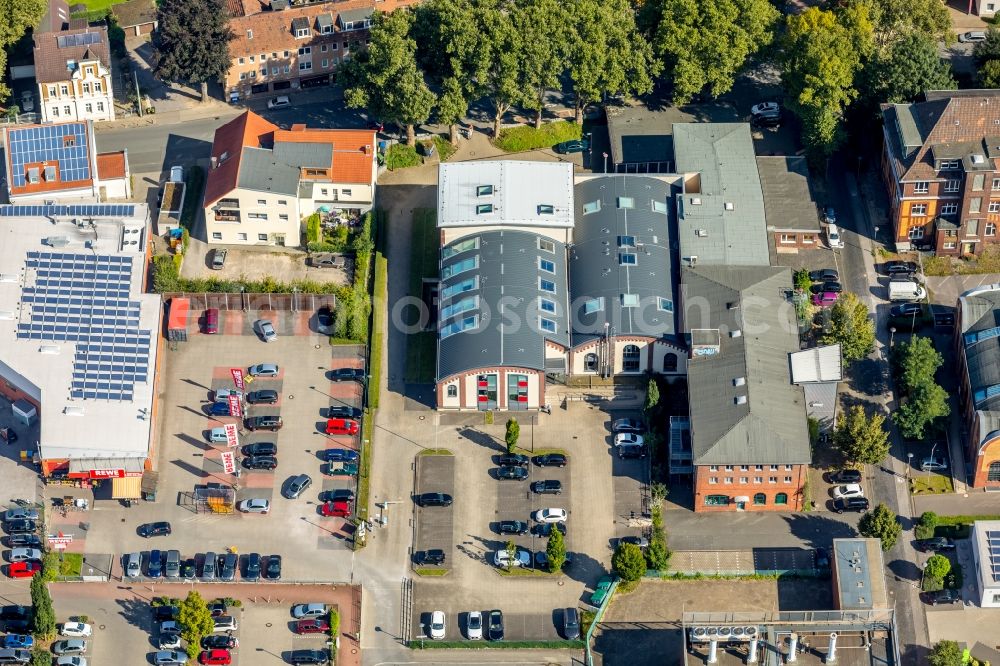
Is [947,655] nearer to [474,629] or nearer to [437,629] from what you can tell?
[474,629]

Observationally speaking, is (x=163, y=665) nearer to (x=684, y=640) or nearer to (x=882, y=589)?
(x=684, y=640)

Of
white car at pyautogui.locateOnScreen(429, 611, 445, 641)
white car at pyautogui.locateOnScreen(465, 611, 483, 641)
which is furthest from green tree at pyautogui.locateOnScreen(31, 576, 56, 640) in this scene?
white car at pyautogui.locateOnScreen(465, 611, 483, 641)

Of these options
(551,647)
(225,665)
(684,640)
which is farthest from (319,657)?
(684,640)

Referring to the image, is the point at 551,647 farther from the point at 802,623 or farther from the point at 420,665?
the point at 802,623

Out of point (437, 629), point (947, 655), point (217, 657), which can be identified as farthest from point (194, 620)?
point (947, 655)

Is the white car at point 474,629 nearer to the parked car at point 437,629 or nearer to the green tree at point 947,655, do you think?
the parked car at point 437,629

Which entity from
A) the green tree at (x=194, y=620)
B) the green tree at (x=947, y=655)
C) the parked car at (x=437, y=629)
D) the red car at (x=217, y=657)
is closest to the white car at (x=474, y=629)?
the parked car at (x=437, y=629)
